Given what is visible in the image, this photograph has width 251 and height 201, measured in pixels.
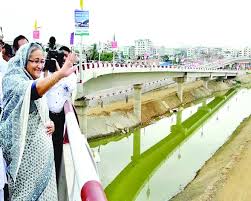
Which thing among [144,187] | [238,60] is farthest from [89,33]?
[238,60]

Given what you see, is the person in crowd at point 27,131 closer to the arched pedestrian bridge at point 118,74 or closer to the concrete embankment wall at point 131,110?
the arched pedestrian bridge at point 118,74

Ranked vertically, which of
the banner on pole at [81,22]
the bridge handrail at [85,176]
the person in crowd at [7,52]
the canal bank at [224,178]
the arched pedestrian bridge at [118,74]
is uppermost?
the banner on pole at [81,22]

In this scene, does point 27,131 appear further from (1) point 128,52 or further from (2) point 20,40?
(1) point 128,52

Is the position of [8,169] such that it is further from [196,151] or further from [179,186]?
[196,151]

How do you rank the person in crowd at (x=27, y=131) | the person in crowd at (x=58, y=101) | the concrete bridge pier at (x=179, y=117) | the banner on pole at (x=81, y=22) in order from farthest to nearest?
the concrete bridge pier at (x=179, y=117), the banner on pole at (x=81, y=22), the person in crowd at (x=58, y=101), the person in crowd at (x=27, y=131)

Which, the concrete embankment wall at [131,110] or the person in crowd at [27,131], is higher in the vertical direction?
the person in crowd at [27,131]

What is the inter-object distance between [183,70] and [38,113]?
4459cm

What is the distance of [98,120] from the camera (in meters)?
28.3

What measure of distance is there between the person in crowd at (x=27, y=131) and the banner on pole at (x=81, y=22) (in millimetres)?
13418

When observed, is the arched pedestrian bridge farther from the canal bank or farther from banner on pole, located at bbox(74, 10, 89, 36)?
the canal bank

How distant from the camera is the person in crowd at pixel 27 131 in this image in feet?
8.48

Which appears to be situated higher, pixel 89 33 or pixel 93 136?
pixel 89 33

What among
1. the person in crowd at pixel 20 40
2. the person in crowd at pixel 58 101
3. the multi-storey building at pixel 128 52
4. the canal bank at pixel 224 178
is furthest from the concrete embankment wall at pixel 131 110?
the multi-storey building at pixel 128 52

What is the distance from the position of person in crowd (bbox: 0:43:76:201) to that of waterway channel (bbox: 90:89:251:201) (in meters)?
12.0
